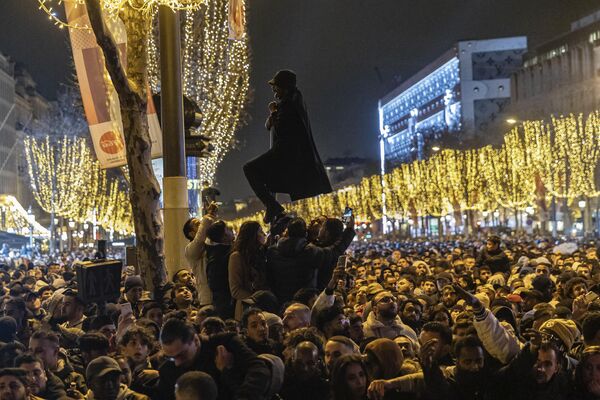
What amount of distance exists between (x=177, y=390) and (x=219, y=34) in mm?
31546

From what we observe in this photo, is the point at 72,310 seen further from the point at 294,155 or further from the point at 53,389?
the point at 53,389

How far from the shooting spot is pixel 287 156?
9.67m

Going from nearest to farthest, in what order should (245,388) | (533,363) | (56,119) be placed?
(245,388) → (533,363) → (56,119)

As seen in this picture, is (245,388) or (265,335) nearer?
(245,388)

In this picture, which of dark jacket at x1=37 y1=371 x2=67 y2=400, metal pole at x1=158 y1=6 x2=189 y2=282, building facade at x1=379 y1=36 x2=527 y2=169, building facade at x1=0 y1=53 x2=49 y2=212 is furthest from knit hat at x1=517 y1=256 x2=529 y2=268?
building facade at x1=379 y1=36 x2=527 y2=169

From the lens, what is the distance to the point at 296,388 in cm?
684

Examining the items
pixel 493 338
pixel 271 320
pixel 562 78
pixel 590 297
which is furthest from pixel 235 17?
pixel 562 78

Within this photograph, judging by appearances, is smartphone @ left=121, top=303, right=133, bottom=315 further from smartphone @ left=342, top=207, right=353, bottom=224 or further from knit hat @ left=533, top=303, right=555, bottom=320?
knit hat @ left=533, top=303, right=555, bottom=320

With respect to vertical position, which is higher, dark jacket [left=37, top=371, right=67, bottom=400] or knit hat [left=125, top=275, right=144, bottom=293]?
knit hat [left=125, top=275, right=144, bottom=293]

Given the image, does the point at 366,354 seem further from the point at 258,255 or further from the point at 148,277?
the point at 148,277

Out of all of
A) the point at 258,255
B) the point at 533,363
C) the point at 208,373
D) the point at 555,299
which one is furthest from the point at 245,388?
the point at 555,299

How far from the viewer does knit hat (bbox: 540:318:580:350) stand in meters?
8.35

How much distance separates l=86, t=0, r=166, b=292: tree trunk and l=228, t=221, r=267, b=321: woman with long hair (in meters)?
6.17

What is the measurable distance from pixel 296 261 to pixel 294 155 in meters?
0.91
